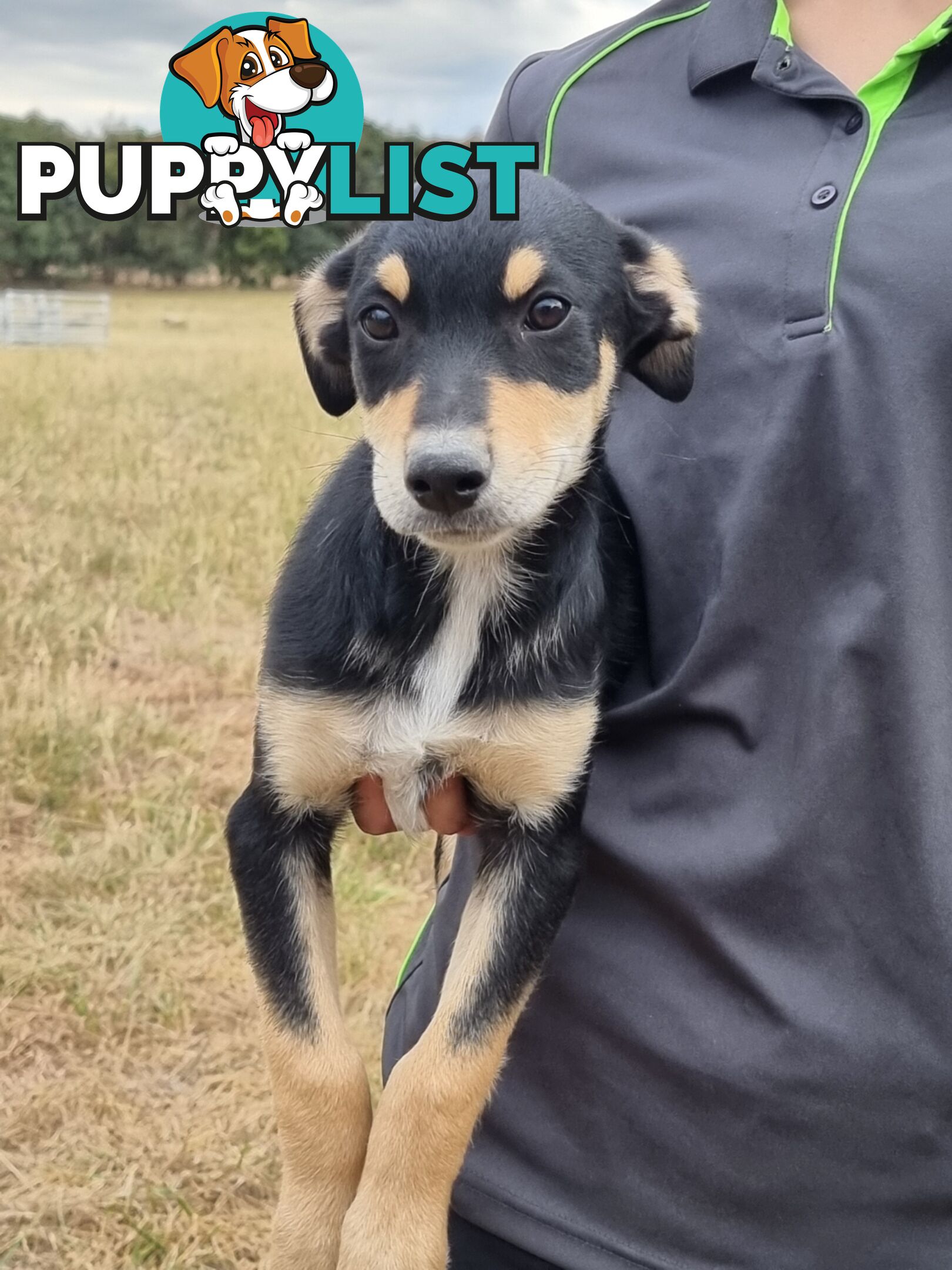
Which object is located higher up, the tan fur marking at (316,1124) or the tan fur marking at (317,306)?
the tan fur marking at (317,306)

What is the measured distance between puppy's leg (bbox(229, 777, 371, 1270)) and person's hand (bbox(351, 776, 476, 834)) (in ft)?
0.28

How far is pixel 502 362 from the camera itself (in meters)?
1.81

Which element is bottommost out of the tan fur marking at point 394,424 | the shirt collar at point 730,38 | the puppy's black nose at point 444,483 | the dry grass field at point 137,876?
the dry grass field at point 137,876

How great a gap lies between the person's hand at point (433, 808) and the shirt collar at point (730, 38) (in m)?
1.10

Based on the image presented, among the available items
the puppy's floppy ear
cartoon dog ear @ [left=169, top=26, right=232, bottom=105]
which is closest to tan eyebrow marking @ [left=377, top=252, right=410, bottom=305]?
the puppy's floppy ear

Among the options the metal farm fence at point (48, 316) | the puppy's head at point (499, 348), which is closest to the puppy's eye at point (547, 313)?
the puppy's head at point (499, 348)

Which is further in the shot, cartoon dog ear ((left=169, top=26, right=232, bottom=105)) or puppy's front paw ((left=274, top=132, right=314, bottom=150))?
cartoon dog ear ((left=169, top=26, right=232, bottom=105))

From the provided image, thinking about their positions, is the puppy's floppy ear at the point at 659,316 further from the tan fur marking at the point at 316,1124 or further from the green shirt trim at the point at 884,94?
the tan fur marking at the point at 316,1124

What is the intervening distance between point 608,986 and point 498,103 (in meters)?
1.51

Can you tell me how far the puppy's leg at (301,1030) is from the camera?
1852 millimetres

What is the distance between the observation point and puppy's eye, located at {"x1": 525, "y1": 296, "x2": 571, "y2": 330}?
1.86 m

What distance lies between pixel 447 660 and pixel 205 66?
2018mm

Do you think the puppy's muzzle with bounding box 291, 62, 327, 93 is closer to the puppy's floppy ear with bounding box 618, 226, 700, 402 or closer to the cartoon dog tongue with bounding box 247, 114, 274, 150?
the cartoon dog tongue with bounding box 247, 114, 274, 150

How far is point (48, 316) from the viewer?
2255cm
